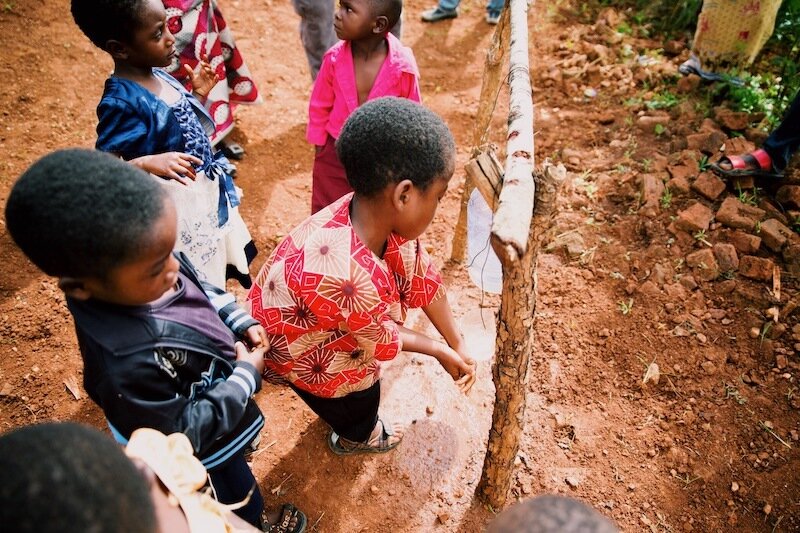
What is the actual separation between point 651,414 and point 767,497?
1.80 ft

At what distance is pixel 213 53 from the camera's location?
11.0ft

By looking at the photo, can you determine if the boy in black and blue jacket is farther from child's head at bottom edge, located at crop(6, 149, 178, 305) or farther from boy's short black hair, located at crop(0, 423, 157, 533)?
boy's short black hair, located at crop(0, 423, 157, 533)

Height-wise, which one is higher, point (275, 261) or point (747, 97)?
point (275, 261)

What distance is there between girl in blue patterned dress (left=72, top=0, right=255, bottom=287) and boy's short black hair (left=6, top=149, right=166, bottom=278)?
2.38 ft

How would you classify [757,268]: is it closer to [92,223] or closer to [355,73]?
[355,73]

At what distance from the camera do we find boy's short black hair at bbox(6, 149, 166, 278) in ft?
3.34

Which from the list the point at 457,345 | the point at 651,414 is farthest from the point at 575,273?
the point at 457,345

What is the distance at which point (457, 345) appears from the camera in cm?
206

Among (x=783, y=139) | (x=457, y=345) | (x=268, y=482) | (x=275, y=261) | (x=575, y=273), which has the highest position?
(x=275, y=261)

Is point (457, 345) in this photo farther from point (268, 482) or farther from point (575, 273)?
point (575, 273)

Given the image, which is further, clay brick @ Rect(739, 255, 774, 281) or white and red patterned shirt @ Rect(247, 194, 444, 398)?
clay brick @ Rect(739, 255, 774, 281)

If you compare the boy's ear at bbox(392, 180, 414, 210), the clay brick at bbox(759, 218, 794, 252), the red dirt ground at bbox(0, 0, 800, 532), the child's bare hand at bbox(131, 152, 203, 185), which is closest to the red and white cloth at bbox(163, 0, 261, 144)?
the red dirt ground at bbox(0, 0, 800, 532)

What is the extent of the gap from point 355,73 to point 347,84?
7cm

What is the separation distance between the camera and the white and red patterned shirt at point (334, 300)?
5.02 ft
